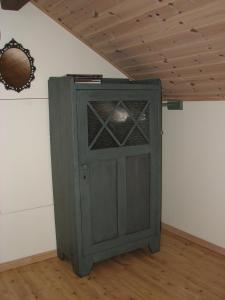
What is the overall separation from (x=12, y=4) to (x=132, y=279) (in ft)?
7.39

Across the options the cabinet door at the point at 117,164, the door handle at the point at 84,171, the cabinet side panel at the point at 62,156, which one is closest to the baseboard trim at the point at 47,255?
the cabinet side panel at the point at 62,156

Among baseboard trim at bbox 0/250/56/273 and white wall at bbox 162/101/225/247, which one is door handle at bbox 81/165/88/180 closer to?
baseboard trim at bbox 0/250/56/273

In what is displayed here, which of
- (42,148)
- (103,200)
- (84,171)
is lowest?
(103,200)

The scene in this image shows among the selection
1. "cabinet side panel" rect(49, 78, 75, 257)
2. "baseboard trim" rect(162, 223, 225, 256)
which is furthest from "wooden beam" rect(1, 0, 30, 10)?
"baseboard trim" rect(162, 223, 225, 256)

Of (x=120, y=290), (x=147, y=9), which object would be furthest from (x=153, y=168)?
(x=147, y=9)

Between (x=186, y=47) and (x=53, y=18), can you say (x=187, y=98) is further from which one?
(x=53, y=18)

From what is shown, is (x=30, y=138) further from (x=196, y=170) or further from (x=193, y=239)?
(x=193, y=239)

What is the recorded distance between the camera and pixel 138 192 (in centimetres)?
294

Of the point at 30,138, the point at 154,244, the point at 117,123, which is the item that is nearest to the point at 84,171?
the point at 117,123

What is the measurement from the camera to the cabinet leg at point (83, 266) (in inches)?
106

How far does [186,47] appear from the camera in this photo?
2414mm

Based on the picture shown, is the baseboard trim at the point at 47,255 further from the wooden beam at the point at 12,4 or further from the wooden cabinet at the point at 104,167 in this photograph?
the wooden beam at the point at 12,4

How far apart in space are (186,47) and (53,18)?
118 cm

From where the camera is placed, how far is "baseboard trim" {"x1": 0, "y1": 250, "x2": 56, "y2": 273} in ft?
9.47
